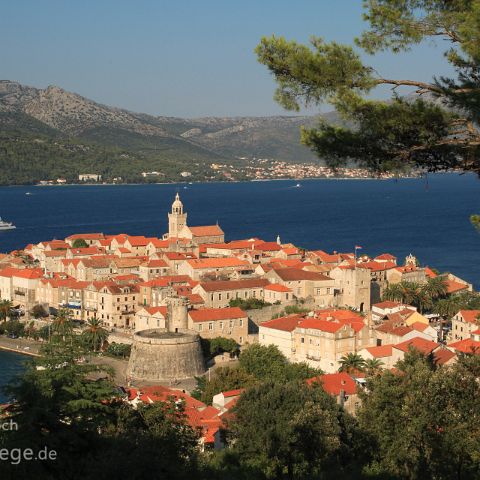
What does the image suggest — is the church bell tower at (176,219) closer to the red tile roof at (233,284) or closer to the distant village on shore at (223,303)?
the distant village on shore at (223,303)

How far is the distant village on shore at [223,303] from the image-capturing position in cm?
3944

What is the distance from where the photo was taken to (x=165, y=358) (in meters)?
41.2

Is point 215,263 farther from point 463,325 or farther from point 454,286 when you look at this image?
point 463,325

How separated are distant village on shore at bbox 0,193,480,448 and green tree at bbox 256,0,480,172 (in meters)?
12.9

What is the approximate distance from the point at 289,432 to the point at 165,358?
20.3 meters

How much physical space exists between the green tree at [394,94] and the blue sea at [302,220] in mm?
54578

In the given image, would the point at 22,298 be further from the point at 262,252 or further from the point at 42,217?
the point at 42,217

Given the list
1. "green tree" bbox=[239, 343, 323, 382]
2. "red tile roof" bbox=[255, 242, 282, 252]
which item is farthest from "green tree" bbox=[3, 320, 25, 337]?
"red tile roof" bbox=[255, 242, 282, 252]

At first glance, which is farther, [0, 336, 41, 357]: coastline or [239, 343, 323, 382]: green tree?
[0, 336, 41, 357]: coastline

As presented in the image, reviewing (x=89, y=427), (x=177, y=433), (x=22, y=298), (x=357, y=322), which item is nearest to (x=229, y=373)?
(x=357, y=322)

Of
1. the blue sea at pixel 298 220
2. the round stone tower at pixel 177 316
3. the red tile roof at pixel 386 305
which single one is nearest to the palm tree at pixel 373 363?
the round stone tower at pixel 177 316

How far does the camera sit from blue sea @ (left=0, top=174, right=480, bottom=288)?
9631cm

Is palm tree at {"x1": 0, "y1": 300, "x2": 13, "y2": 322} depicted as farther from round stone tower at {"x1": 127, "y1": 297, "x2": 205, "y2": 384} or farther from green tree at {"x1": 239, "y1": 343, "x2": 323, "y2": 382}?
green tree at {"x1": 239, "y1": 343, "x2": 323, "y2": 382}

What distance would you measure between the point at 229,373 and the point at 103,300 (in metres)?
19.1
